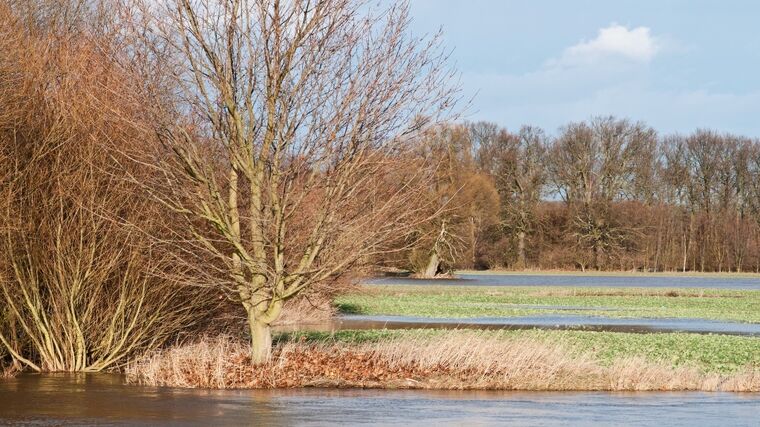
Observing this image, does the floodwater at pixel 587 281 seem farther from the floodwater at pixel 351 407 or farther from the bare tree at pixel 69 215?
the floodwater at pixel 351 407

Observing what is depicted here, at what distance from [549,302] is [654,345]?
1030 inches

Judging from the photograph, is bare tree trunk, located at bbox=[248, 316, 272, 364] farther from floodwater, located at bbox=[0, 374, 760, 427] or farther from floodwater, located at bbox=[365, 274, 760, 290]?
floodwater, located at bbox=[365, 274, 760, 290]

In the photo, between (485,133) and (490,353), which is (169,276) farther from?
(485,133)

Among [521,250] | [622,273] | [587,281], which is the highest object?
[521,250]

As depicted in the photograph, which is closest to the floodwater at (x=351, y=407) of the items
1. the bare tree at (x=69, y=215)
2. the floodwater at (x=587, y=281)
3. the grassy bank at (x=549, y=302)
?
the bare tree at (x=69, y=215)

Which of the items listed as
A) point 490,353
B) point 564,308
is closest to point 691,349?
point 490,353

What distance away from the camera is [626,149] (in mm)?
97438

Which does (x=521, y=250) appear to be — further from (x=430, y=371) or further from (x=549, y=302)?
(x=430, y=371)

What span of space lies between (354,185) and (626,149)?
78475 millimetres

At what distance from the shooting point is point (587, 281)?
272 feet

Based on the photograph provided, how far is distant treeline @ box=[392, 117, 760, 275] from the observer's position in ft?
320

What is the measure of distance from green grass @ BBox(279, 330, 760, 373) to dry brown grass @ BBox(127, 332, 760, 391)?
2539 millimetres

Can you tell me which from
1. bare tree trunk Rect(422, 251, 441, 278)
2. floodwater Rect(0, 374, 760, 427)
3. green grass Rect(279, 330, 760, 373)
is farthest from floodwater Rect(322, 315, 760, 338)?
bare tree trunk Rect(422, 251, 441, 278)

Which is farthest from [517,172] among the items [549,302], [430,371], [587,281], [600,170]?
[430,371]
